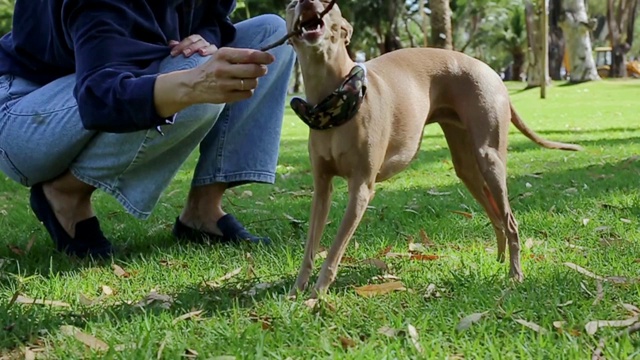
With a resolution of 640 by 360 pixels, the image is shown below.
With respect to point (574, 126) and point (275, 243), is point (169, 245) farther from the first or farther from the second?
point (574, 126)

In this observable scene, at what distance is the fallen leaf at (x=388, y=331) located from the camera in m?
2.16

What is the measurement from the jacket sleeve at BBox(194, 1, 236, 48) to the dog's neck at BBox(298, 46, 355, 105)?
3.30 ft

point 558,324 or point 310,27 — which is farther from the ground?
point 310,27

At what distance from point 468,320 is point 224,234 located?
1631 millimetres

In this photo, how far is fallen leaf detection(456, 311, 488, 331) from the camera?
7.19 feet

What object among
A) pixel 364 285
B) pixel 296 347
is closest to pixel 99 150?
pixel 364 285

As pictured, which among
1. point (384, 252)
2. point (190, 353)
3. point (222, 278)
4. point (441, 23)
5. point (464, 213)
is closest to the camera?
point (190, 353)

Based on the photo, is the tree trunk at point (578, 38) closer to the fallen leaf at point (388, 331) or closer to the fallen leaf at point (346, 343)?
the fallen leaf at point (388, 331)

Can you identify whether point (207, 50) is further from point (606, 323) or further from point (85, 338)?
point (606, 323)

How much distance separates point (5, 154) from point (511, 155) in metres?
4.63

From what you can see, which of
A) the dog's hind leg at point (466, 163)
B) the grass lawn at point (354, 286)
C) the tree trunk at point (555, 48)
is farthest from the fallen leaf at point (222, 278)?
the tree trunk at point (555, 48)

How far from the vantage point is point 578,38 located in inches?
841

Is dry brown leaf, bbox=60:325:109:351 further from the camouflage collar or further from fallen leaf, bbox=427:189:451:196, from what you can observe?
fallen leaf, bbox=427:189:451:196

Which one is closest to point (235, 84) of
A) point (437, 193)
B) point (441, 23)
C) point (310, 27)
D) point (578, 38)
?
point (310, 27)
